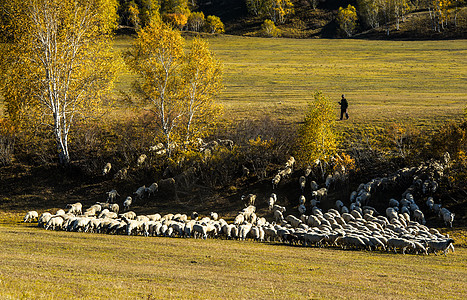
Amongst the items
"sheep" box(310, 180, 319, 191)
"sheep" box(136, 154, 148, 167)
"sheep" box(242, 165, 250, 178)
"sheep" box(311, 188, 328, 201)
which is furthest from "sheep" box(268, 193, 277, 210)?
"sheep" box(136, 154, 148, 167)

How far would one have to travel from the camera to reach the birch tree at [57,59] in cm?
3525

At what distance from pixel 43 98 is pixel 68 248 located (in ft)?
70.1

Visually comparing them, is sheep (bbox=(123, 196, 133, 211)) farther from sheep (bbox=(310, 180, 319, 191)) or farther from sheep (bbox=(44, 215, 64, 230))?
sheep (bbox=(310, 180, 319, 191))

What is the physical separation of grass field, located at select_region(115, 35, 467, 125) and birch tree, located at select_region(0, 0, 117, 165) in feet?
47.8

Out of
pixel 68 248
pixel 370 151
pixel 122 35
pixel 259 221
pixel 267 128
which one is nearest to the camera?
pixel 68 248

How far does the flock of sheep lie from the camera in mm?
21797

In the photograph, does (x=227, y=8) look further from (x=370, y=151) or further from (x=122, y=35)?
(x=370, y=151)

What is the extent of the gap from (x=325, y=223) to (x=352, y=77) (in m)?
45.8

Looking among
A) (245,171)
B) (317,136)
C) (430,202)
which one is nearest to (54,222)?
(245,171)

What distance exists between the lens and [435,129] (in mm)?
37906

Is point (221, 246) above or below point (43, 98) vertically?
below

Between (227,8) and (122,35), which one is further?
(227,8)

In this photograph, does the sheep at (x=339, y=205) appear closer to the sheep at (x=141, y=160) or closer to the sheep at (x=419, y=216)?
the sheep at (x=419, y=216)

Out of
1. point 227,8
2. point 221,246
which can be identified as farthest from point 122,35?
point 221,246
